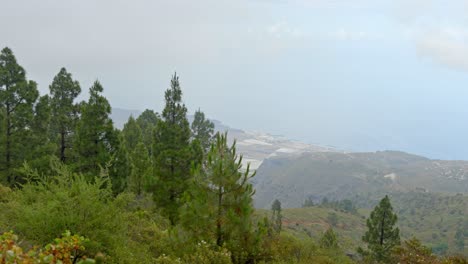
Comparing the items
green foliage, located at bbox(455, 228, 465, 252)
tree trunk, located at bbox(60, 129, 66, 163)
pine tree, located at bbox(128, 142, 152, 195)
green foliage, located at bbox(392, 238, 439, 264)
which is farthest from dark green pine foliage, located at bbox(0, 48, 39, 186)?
green foliage, located at bbox(455, 228, 465, 252)

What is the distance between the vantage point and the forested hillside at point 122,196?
34.8 feet

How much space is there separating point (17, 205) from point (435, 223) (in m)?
151

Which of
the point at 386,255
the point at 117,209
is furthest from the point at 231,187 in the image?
the point at 386,255

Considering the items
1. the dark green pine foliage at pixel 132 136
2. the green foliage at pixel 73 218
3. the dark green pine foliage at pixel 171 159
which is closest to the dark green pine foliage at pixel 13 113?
the dark green pine foliage at pixel 171 159

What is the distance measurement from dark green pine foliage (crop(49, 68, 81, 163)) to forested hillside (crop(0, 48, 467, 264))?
9cm

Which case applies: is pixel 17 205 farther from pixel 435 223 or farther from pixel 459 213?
pixel 459 213

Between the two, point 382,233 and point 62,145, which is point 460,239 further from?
point 62,145

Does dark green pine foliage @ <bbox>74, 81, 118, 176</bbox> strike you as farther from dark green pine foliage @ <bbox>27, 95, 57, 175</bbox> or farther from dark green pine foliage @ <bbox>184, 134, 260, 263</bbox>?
dark green pine foliage @ <bbox>184, 134, 260, 263</bbox>

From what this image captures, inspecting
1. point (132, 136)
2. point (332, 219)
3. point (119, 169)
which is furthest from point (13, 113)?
point (332, 219)

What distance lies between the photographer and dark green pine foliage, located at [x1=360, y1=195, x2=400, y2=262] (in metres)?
35.7

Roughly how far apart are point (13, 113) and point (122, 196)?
2101cm

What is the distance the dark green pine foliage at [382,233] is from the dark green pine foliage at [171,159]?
21.4 m

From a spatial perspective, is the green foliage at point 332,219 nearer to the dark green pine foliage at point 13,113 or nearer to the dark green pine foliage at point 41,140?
the dark green pine foliage at point 41,140

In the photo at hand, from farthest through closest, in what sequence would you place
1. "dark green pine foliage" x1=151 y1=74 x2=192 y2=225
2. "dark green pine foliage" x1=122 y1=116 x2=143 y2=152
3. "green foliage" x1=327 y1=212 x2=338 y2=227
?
"green foliage" x1=327 y1=212 x2=338 y2=227
"dark green pine foliage" x1=122 y1=116 x2=143 y2=152
"dark green pine foliage" x1=151 y1=74 x2=192 y2=225
